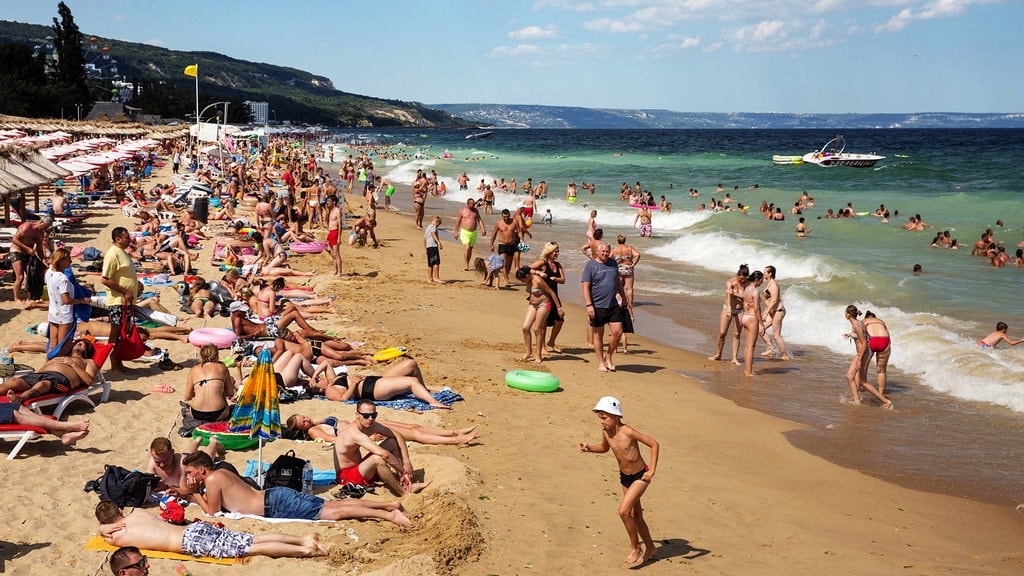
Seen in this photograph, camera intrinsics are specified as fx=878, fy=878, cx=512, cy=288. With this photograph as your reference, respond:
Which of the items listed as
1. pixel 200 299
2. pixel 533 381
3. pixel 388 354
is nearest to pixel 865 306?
pixel 533 381

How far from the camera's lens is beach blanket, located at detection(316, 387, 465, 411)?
28.5ft

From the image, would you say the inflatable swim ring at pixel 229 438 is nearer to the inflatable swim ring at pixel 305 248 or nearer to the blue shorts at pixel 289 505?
the blue shorts at pixel 289 505

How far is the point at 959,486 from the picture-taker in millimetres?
7668

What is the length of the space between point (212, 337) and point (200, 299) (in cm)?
193

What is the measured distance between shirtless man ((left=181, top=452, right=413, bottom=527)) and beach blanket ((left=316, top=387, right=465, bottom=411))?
8.04 ft

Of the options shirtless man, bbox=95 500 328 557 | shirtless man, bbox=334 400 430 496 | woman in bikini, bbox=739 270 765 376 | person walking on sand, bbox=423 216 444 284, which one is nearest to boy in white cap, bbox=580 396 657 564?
shirtless man, bbox=334 400 430 496

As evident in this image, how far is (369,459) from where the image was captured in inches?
266

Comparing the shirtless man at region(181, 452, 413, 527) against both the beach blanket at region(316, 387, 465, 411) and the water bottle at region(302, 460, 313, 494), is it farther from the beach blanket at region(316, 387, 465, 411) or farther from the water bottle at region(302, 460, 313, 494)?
the beach blanket at region(316, 387, 465, 411)

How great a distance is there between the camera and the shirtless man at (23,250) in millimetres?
12094

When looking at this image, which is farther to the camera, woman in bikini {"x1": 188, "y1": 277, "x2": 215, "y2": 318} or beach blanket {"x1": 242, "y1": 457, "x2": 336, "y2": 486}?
woman in bikini {"x1": 188, "y1": 277, "x2": 215, "y2": 318}

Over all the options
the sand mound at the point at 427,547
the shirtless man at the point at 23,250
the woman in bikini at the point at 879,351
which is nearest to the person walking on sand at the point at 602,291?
the woman in bikini at the point at 879,351

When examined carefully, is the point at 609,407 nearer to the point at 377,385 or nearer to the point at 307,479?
the point at 307,479

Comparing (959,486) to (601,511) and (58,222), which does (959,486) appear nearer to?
(601,511)

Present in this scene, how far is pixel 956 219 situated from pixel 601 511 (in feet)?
91.2
